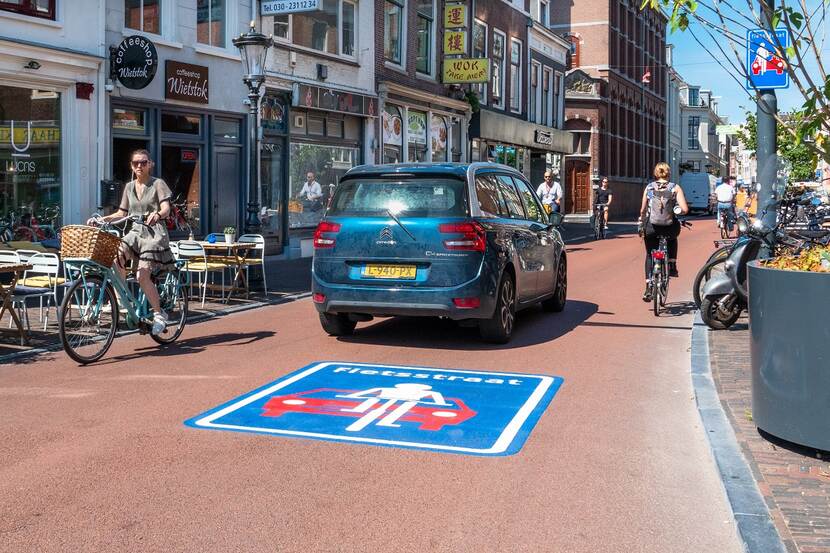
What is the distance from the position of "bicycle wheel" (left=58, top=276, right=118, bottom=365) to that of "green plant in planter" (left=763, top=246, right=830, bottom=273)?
550 centimetres

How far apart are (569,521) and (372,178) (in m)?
5.40

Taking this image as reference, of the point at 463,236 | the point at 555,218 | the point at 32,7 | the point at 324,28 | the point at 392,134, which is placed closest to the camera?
the point at 463,236

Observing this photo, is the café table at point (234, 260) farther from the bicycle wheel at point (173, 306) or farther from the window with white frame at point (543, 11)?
the window with white frame at point (543, 11)

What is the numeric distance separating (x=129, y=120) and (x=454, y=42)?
14222 millimetres

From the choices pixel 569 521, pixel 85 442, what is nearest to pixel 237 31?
pixel 85 442

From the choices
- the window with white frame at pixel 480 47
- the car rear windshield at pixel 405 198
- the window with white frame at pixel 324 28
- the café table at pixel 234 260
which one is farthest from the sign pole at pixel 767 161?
the window with white frame at pixel 480 47

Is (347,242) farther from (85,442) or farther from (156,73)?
(156,73)

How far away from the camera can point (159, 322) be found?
342 inches

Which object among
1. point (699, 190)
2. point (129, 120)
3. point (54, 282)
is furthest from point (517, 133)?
point (699, 190)

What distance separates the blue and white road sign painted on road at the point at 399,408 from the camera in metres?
5.70

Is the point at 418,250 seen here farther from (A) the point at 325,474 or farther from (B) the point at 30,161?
(B) the point at 30,161

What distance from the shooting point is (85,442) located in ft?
18.1

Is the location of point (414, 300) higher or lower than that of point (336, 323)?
higher

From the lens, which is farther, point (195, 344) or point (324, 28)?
point (324, 28)
